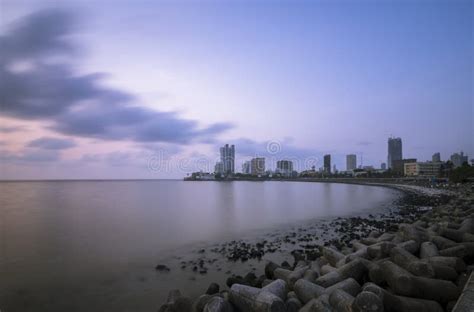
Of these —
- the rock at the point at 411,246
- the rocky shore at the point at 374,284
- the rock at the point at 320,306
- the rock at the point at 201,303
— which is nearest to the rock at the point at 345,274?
the rocky shore at the point at 374,284

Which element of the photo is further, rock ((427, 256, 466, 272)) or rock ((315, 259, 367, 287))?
rock ((315, 259, 367, 287))

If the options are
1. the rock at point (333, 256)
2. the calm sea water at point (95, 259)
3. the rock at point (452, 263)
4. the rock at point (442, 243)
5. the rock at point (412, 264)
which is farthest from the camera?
the calm sea water at point (95, 259)

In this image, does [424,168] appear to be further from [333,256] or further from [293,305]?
[293,305]

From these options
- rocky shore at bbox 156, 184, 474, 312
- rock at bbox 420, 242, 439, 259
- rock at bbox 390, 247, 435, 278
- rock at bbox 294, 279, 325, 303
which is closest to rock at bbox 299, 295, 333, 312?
rocky shore at bbox 156, 184, 474, 312

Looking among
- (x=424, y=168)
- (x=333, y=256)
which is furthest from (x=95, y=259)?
(x=424, y=168)

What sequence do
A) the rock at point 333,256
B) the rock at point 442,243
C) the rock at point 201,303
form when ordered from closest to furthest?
the rock at point 201,303, the rock at point 442,243, the rock at point 333,256

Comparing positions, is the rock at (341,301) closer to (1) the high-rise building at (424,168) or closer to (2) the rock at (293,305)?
(2) the rock at (293,305)

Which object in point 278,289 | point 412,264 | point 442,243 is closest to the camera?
point 278,289

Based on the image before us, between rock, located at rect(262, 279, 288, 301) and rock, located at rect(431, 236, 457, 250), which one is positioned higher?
rock, located at rect(431, 236, 457, 250)

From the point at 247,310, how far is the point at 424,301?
3.11 m

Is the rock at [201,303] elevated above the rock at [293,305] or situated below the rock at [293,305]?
below

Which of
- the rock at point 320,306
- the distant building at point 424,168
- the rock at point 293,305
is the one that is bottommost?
the rock at point 293,305

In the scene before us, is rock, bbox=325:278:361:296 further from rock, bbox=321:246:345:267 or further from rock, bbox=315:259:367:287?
rock, bbox=321:246:345:267

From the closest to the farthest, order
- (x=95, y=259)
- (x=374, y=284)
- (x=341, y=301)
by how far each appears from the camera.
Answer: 1. (x=341, y=301)
2. (x=374, y=284)
3. (x=95, y=259)
